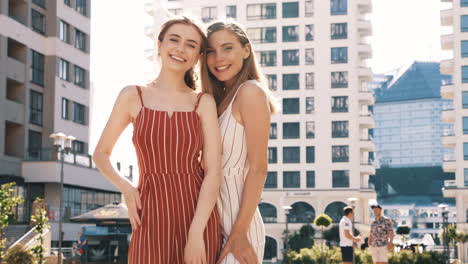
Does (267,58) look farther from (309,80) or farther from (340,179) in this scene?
(340,179)

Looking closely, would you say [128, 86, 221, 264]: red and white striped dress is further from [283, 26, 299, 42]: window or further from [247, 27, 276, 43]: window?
[247, 27, 276, 43]: window

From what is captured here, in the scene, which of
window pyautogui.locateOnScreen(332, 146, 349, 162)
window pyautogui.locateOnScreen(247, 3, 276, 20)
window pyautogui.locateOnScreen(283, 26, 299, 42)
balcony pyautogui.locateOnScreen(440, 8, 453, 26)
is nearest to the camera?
balcony pyautogui.locateOnScreen(440, 8, 453, 26)

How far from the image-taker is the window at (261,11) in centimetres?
7625

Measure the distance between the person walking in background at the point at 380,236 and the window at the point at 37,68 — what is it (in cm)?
3684

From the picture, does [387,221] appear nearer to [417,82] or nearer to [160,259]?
[160,259]

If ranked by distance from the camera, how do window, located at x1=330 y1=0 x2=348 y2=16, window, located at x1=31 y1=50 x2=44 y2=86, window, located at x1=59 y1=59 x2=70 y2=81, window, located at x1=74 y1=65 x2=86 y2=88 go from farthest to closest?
window, located at x1=330 y1=0 x2=348 y2=16 < window, located at x1=74 y1=65 x2=86 y2=88 < window, located at x1=59 y1=59 x2=70 y2=81 < window, located at x1=31 y1=50 x2=44 y2=86

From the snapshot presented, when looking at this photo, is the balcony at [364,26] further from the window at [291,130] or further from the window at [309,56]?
the window at [291,130]

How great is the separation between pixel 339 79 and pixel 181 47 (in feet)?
232

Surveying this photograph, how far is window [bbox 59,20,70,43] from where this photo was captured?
169 feet

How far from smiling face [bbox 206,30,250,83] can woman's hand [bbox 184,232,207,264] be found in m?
0.99

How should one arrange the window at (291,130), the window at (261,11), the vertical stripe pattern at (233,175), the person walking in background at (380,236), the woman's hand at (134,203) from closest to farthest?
the woman's hand at (134,203)
the vertical stripe pattern at (233,175)
the person walking in background at (380,236)
the window at (291,130)
the window at (261,11)

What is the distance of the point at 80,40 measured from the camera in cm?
5450

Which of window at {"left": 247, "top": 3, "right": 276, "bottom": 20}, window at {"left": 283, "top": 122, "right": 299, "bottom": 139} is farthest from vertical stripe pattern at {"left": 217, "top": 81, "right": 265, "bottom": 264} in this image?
window at {"left": 247, "top": 3, "right": 276, "bottom": 20}

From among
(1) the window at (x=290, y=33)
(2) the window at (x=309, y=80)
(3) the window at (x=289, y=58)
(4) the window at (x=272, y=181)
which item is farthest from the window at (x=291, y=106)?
(4) the window at (x=272, y=181)
